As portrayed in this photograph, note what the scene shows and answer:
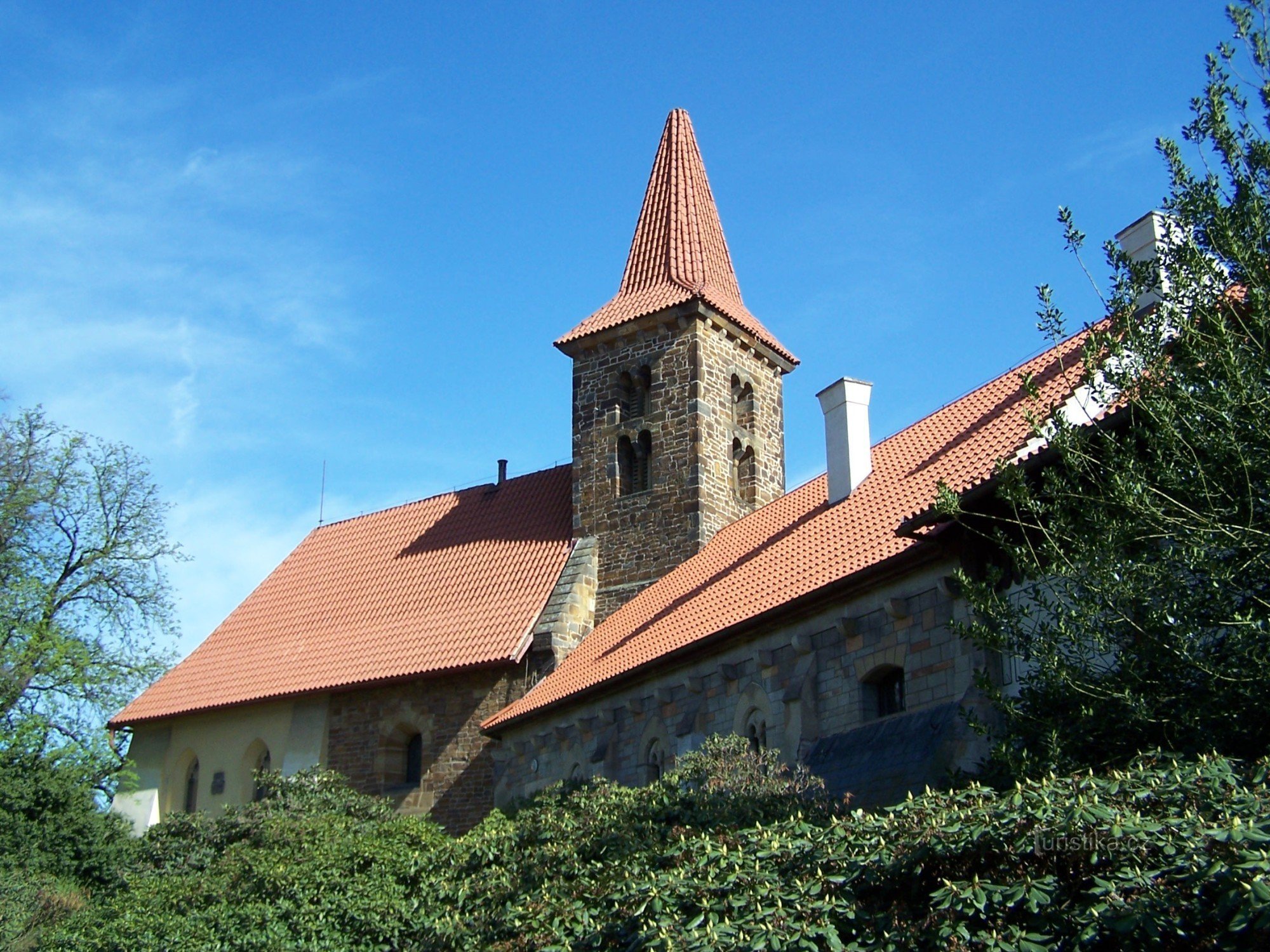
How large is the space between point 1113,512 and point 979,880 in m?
3.50

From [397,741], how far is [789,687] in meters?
11.4

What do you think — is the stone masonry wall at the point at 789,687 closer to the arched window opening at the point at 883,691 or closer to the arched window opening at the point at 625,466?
the arched window opening at the point at 883,691

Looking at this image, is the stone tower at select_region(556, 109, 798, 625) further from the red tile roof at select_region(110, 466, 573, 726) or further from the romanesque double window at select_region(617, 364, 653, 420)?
the red tile roof at select_region(110, 466, 573, 726)

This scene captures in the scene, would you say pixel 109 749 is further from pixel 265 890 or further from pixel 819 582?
pixel 819 582

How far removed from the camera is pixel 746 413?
2927cm

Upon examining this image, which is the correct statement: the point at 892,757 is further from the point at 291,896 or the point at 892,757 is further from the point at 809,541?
the point at 291,896

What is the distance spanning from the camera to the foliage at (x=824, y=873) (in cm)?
729

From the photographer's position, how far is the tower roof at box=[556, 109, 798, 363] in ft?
96.0

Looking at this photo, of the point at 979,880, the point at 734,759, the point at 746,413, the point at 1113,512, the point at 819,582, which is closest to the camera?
the point at 979,880

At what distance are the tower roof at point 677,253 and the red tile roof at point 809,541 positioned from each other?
5667 millimetres

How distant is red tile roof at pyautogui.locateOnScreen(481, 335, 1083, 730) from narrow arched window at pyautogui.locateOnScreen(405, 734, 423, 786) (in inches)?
93.4

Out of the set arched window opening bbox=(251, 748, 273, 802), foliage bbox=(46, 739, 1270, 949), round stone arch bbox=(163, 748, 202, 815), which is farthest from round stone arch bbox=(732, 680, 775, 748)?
round stone arch bbox=(163, 748, 202, 815)

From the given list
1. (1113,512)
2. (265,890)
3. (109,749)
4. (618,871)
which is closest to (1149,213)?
(1113,512)

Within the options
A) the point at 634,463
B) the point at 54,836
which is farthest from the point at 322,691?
the point at 634,463
